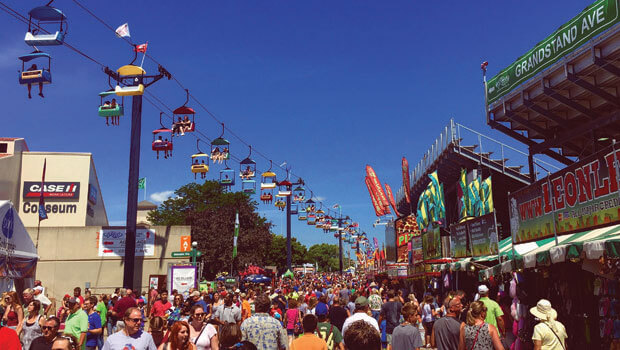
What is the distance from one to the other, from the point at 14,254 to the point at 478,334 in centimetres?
1552

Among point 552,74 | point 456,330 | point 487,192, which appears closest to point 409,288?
point 487,192

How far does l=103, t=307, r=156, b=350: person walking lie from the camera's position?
20.3ft

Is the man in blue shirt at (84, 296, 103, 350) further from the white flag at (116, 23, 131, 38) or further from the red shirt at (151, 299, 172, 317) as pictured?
the white flag at (116, 23, 131, 38)

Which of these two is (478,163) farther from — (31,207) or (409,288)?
(31,207)

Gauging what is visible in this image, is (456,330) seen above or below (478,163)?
below


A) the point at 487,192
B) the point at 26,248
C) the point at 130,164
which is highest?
the point at 130,164

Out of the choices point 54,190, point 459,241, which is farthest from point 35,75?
point 54,190

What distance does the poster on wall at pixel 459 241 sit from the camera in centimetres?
2028

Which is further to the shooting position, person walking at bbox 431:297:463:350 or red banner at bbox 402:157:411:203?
red banner at bbox 402:157:411:203

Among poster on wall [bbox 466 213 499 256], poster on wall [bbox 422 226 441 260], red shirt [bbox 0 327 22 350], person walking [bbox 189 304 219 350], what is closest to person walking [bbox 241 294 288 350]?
person walking [bbox 189 304 219 350]

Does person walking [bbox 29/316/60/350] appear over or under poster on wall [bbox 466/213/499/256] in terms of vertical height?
under

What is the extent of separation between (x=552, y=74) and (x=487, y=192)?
633 cm

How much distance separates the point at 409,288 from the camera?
35656 millimetres

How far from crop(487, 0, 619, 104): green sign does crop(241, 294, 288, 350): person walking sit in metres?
15.2
